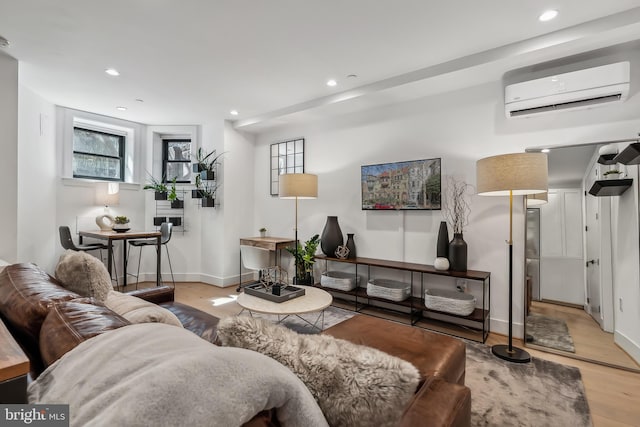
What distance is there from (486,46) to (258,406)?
3140 mm

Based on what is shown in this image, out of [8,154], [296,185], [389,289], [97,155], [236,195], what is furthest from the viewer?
[236,195]

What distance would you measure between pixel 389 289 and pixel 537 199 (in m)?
1.66

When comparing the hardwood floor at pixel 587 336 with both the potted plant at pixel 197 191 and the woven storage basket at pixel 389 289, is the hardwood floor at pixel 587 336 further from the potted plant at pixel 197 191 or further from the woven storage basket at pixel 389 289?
the potted plant at pixel 197 191

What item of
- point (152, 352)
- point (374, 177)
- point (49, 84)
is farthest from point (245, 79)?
point (152, 352)

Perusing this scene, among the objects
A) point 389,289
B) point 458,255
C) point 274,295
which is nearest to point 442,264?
point 458,255

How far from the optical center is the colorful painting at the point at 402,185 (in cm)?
344

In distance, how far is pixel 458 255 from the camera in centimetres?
306

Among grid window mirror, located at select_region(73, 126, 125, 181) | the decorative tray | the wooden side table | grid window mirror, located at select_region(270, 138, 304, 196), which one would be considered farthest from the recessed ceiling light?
grid window mirror, located at select_region(73, 126, 125, 181)

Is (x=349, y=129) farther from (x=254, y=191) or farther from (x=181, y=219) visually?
(x=181, y=219)

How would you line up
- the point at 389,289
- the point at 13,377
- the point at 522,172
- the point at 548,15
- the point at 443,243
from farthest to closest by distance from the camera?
the point at 389,289
the point at 443,243
the point at 522,172
the point at 548,15
the point at 13,377

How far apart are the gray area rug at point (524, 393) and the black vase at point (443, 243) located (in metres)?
0.97

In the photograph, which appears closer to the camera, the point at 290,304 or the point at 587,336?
the point at 290,304

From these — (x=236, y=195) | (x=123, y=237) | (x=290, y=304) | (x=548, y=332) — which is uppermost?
(x=236, y=195)

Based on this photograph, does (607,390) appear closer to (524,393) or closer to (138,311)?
(524,393)
